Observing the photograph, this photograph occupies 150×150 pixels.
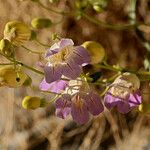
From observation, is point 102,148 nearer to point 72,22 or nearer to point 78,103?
point 72,22

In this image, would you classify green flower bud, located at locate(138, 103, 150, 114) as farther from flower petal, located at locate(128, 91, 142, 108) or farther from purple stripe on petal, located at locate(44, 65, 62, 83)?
purple stripe on petal, located at locate(44, 65, 62, 83)

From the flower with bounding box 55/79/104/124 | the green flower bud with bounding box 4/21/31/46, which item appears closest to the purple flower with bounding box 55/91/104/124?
the flower with bounding box 55/79/104/124

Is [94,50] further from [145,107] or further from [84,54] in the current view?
[145,107]

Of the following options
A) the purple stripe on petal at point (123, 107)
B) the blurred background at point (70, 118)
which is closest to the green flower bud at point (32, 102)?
the purple stripe on petal at point (123, 107)

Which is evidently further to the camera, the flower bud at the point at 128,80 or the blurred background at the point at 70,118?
the blurred background at the point at 70,118

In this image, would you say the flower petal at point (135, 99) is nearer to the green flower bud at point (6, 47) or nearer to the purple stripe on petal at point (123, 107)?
the purple stripe on petal at point (123, 107)
